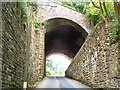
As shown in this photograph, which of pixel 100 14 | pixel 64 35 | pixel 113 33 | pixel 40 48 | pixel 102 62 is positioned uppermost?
pixel 100 14

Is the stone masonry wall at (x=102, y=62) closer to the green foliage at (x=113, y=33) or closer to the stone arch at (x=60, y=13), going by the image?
the green foliage at (x=113, y=33)

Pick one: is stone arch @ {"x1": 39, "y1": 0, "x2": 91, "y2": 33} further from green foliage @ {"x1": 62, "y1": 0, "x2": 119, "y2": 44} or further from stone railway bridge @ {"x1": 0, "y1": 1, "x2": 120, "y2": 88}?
green foliage @ {"x1": 62, "y1": 0, "x2": 119, "y2": 44}

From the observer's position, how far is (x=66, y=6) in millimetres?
15141

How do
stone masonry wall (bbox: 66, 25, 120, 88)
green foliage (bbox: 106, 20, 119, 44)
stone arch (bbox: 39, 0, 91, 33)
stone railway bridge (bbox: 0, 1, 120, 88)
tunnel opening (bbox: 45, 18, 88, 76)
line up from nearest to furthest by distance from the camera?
stone railway bridge (bbox: 0, 1, 120, 88) → stone masonry wall (bbox: 66, 25, 120, 88) → green foliage (bbox: 106, 20, 119, 44) → stone arch (bbox: 39, 0, 91, 33) → tunnel opening (bbox: 45, 18, 88, 76)

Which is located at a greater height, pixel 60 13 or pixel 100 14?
pixel 60 13

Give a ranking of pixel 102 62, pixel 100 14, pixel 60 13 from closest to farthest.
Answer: pixel 102 62, pixel 100 14, pixel 60 13

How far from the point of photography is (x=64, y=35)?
62.3 ft

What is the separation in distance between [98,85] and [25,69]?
3.57m

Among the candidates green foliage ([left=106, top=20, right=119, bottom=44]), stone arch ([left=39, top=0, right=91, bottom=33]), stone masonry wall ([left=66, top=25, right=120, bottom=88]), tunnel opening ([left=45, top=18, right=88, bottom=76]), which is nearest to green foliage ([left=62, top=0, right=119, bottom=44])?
green foliage ([left=106, top=20, right=119, bottom=44])

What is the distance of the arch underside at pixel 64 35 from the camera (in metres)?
15.1

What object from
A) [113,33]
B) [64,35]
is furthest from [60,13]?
[113,33]

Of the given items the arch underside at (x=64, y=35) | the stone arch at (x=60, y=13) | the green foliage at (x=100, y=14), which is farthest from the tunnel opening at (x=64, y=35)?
the green foliage at (x=100, y=14)

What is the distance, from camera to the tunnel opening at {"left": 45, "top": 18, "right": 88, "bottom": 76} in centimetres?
1508

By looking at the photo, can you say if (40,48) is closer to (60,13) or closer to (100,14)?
(60,13)
